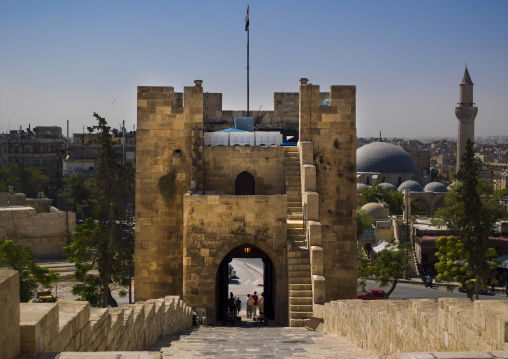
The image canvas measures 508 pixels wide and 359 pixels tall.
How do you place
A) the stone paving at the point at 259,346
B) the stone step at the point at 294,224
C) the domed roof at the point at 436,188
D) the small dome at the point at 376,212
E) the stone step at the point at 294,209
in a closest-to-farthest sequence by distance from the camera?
1. the stone paving at the point at 259,346
2. the stone step at the point at 294,224
3. the stone step at the point at 294,209
4. the small dome at the point at 376,212
5. the domed roof at the point at 436,188

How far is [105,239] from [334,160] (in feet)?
40.3

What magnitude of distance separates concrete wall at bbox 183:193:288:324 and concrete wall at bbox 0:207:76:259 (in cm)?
3587

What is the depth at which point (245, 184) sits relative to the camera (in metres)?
19.3

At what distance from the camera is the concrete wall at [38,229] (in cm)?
4909

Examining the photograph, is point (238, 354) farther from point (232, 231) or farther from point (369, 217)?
point (369, 217)

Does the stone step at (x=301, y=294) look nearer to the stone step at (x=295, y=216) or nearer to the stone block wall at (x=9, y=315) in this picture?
the stone step at (x=295, y=216)

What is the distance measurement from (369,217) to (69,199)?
1132 inches

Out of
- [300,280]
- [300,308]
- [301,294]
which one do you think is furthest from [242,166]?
[300,308]

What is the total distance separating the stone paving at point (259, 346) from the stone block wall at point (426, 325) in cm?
33

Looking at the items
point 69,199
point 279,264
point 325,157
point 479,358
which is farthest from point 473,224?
point 69,199

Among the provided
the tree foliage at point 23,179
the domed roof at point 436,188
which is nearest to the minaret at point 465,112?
the domed roof at point 436,188

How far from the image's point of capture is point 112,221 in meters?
28.4

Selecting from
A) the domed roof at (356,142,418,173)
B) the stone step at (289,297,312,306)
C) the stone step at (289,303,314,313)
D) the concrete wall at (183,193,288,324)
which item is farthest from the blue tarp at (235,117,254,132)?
the domed roof at (356,142,418,173)

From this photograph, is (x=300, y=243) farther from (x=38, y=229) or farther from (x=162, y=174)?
(x=38, y=229)
